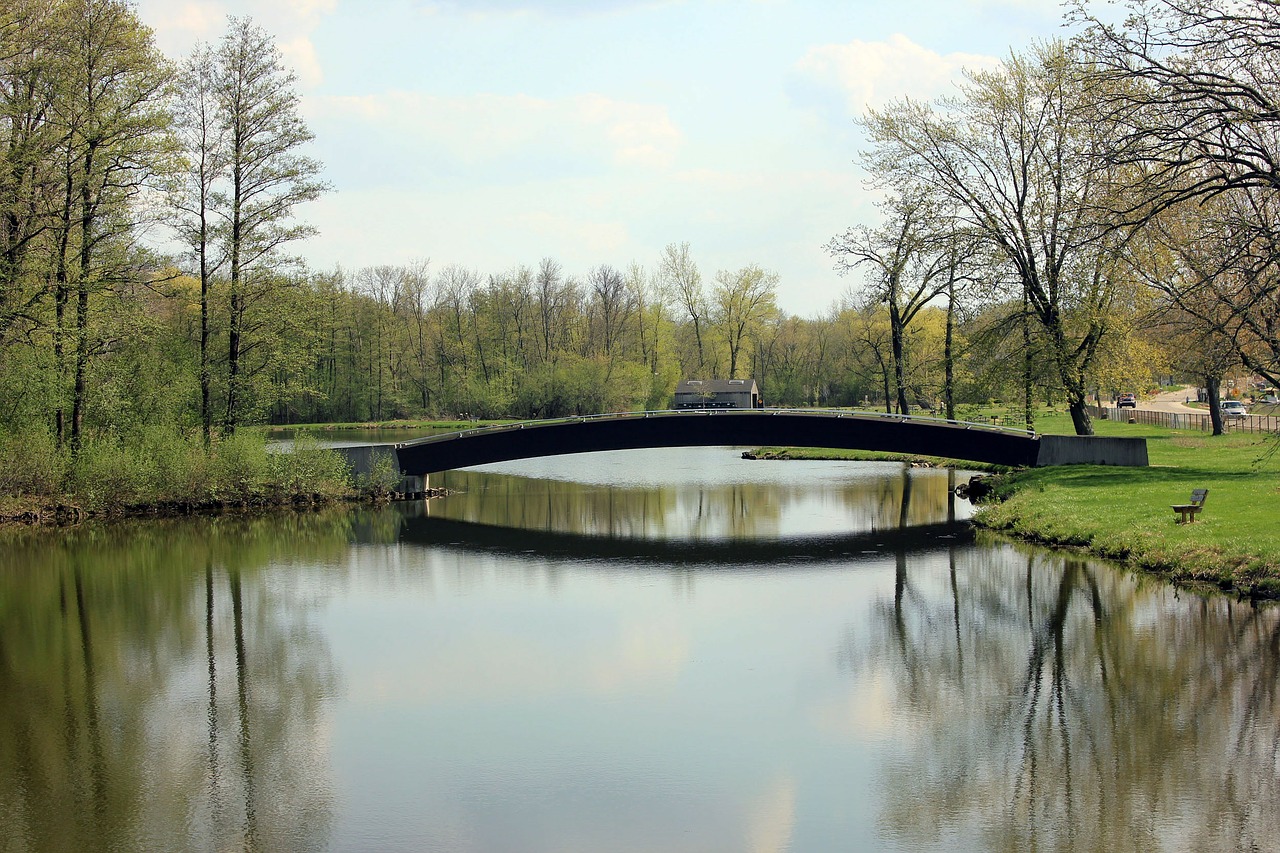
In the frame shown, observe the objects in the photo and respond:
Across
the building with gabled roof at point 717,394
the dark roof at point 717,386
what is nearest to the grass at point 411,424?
the building with gabled roof at point 717,394

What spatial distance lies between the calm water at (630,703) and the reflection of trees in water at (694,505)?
5.22 m

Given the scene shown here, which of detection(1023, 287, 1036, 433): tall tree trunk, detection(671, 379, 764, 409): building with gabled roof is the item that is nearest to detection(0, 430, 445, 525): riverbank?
detection(1023, 287, 1036, 433): tall tree trunk

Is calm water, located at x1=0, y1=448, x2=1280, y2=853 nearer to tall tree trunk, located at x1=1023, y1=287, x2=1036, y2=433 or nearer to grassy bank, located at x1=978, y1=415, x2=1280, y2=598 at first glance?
grassy bank, located at x1=978, y1=415, x2=1280, y2=598

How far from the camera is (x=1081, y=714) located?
13.0m

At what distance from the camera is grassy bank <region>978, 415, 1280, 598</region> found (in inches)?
735

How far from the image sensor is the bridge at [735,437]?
34531 millimetres

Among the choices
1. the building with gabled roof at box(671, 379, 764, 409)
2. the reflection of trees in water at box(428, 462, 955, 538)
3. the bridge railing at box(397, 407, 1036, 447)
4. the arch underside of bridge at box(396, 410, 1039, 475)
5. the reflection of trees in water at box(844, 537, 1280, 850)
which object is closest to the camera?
the reflection of trees in water at box(844, 537, 1280, 850)

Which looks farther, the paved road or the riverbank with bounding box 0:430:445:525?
the paved road

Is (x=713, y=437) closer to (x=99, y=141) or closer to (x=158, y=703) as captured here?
(x=99, y=141)

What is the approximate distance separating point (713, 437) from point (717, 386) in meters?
55.6

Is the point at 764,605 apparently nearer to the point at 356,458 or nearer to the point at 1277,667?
the point at 1277,667

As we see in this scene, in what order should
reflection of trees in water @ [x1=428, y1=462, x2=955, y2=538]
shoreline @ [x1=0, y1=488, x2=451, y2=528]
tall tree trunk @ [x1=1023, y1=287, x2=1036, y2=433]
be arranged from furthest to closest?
tall tree trunk @ [x1=1023, y1=287, x2=1036, y2=433]
reflection of trees in water @ [x1=428, y1=462, x2=955, y2=538]
shoreline @ [x1=0, y1=488, x2=451, y2=528]

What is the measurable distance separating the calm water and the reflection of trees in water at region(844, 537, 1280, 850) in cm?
5

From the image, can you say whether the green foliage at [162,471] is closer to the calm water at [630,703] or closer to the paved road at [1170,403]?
the calm water at [630,703]
